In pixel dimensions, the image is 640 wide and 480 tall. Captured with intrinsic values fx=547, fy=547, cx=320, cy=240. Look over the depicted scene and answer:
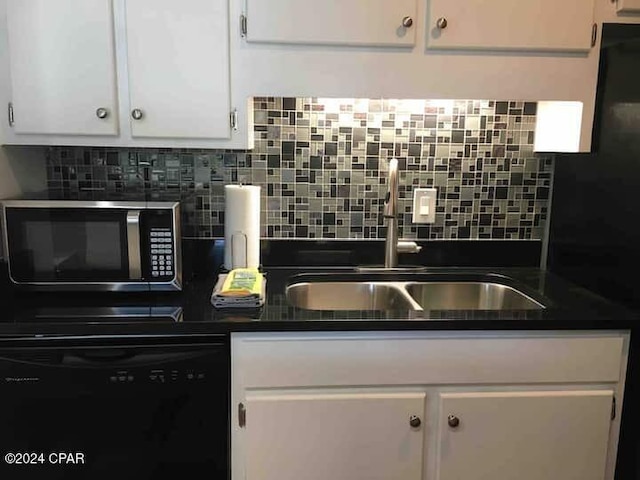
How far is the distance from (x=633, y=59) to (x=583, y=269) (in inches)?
26.7

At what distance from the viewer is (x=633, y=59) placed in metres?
1.58

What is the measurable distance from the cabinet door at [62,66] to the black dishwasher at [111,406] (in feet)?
2.22

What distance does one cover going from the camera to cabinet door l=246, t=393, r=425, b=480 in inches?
60.7

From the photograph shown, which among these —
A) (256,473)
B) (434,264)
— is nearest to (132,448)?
(256,473)

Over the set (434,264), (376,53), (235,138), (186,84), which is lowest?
(434,264)

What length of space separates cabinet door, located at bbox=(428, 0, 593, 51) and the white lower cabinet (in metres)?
0.89

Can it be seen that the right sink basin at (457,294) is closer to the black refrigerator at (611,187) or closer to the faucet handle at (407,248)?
the faucet handle at (407,248)

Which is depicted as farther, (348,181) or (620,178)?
(348,181)

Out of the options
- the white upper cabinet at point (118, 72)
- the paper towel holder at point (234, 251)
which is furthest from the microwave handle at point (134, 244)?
the paper towel holder at point (234, 251)

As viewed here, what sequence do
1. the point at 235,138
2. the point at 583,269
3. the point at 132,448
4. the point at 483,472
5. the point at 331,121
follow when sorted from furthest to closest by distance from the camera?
the point at 331,121 → the point at 583,269 → the point at 235,138 → the point at 483,472 → the point at 132,448

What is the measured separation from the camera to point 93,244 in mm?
1676

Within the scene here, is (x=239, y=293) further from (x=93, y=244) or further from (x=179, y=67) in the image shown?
(x=179, y=67)

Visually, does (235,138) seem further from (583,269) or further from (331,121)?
(583,269)

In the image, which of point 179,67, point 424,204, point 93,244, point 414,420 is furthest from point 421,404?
point 179,67
